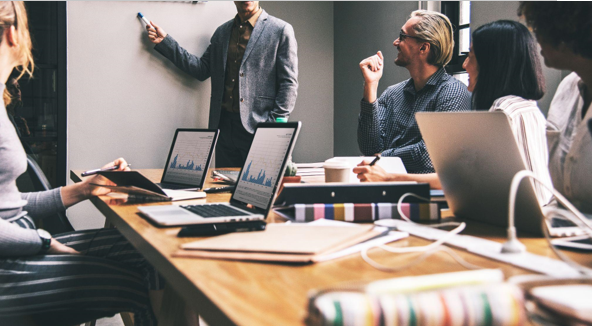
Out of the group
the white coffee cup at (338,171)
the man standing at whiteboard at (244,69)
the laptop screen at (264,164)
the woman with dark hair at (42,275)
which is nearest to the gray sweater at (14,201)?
the woman with dark hair at (42,275)

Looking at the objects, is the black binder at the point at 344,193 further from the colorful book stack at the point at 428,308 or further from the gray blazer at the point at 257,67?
the gray blazer at the point at 257,67

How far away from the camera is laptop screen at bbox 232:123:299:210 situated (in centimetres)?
104

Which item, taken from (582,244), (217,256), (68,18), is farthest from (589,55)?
(68,18)

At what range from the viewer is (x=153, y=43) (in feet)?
9.55

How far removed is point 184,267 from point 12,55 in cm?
114

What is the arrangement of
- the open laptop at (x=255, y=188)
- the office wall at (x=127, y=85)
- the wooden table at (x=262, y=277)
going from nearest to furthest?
the wooden table at (x=262, y=277), the open laptop at (x=255, y=188), the office wall at (x=127, y=85)

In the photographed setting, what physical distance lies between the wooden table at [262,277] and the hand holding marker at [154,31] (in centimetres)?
226

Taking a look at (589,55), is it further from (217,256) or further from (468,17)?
(468,17)

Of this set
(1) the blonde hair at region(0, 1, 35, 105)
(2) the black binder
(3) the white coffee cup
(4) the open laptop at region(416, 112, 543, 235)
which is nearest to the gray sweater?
(1) the blonde hair at region(0, 1, 35, 105)

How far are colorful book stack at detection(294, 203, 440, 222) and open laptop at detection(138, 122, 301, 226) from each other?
8cm

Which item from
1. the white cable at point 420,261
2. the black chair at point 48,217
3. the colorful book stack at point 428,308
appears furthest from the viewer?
the black chair at point 48,217

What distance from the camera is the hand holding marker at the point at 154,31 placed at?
2.84 m

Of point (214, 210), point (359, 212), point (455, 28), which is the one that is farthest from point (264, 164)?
point (455, 28)

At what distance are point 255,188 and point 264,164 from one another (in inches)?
2.4
